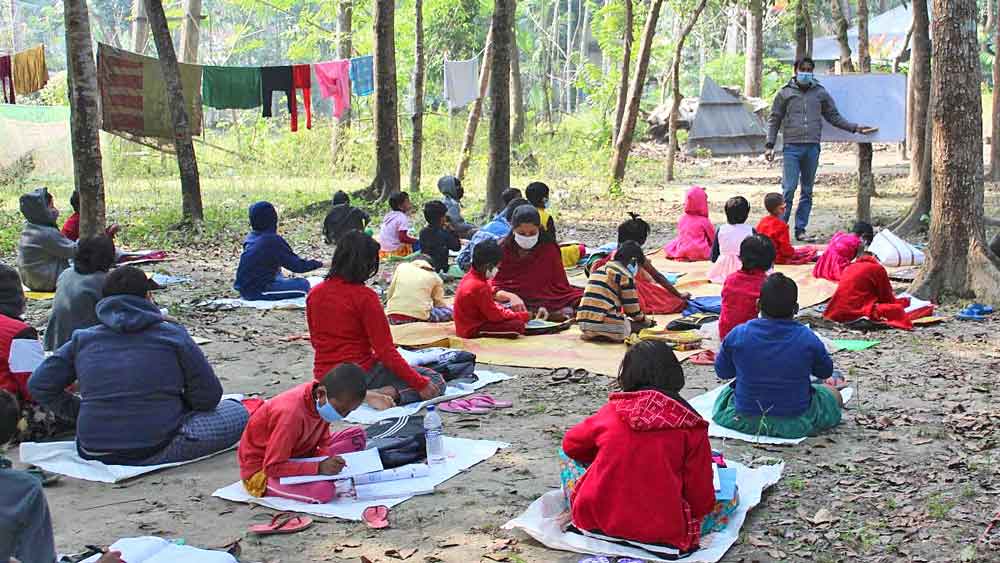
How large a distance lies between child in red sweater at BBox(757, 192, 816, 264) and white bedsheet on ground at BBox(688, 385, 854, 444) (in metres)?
4.62

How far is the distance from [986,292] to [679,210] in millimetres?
7865

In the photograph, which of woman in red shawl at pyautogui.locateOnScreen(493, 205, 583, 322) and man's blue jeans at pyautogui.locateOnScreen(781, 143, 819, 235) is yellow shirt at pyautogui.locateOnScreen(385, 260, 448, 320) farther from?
man's blue jeans at pyautogui.locateOnScreen(781, 143, 819, 235)

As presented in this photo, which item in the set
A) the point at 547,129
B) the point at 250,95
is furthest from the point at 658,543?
the point at 547,129

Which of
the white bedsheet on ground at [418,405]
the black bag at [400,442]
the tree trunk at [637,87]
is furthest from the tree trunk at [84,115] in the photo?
the tree trunk at [637,87]

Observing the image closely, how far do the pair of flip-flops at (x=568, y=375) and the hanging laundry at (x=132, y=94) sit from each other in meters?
9.62

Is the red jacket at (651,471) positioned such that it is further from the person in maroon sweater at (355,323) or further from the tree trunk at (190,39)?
the tree trunk at (190,39)

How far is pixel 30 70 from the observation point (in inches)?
698

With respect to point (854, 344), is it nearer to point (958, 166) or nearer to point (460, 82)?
point (958, 166)

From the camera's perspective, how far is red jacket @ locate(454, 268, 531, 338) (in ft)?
26.2

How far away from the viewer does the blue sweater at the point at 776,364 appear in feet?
17.8

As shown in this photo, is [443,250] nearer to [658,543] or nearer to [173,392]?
[173,392]

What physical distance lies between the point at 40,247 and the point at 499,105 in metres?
6.28

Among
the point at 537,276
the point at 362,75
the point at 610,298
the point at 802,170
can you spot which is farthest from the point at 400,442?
the point at 362,75

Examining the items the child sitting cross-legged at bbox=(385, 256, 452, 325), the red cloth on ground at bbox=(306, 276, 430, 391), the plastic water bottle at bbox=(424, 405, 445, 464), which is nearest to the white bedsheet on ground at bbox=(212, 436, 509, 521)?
the plastic water bottle at bbox=(424, 405, 445, 464)
